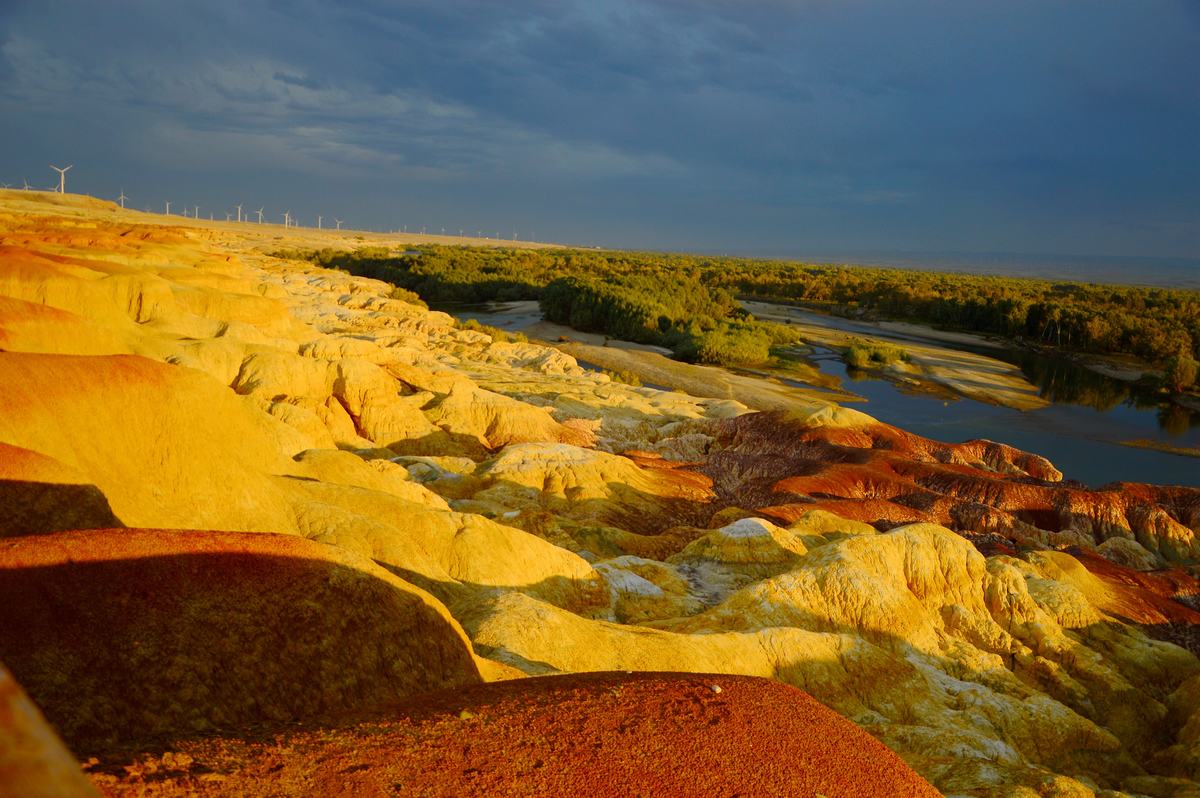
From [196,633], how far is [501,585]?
10068 millimetres

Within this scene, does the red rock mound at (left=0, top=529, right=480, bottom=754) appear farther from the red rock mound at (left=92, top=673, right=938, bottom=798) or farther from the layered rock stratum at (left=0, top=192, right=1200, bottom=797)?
the red rock mound at (left=92, top=673, right=938, bottom=798)

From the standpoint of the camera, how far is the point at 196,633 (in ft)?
26.4

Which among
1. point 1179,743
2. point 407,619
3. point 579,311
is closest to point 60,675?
point 407,619

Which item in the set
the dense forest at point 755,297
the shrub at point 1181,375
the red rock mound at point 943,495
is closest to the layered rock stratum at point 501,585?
the red rock mound at point 943,495

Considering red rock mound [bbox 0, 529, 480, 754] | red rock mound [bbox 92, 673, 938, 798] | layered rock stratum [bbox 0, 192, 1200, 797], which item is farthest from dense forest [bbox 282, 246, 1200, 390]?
red rock mound [bbox 92, 673, 938, 798]

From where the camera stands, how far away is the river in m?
50.5

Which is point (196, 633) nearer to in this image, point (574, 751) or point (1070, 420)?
point (574, 751)

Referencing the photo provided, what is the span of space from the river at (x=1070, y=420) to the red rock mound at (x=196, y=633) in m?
49.0

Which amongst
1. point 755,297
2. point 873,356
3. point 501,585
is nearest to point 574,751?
point 501,585

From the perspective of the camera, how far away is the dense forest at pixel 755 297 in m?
79.9

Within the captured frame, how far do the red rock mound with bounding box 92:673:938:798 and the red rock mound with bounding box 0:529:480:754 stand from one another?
1123 mm

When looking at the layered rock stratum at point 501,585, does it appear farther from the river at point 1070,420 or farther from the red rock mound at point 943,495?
the river at point 1070,420

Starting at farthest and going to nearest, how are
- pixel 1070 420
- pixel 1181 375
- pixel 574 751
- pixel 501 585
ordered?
1. pixel 1181 375
2. pixel 1070 420
3. pixel 501 585
4. pixel 574 751

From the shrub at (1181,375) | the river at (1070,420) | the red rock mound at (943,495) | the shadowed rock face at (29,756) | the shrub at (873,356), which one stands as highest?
A: the shrub at (1181,375)
